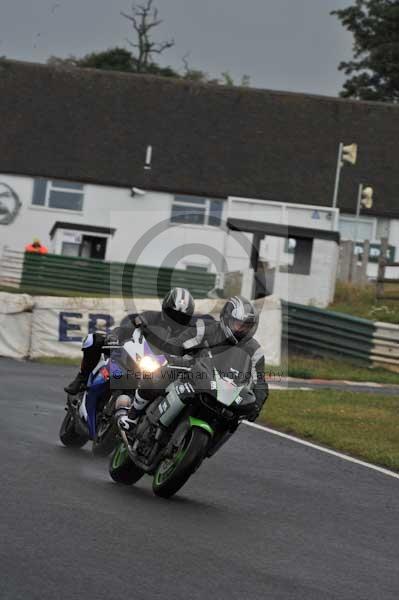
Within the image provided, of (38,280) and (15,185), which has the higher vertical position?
(15,185)

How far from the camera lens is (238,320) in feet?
32.8

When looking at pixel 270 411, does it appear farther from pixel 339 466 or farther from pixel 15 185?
pixel 15 185

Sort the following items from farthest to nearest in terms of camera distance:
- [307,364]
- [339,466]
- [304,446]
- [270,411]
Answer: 1. [307,364]
2. [270,411]
3. [304,446]
4. [339,466]

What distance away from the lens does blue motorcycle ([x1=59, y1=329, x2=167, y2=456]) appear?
10727 millimetres

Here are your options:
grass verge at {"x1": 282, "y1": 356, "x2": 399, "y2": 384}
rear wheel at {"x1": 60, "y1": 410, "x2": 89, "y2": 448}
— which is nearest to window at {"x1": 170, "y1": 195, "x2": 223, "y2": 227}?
grass verge at {"x1": 282, "y1": 356, "x2": 399, "y2": 384}

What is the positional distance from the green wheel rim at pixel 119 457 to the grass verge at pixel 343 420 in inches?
165

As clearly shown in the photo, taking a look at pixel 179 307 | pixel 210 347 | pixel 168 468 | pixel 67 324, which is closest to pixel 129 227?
pixel 67 324

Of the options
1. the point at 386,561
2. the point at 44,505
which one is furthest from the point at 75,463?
the point at 386,561

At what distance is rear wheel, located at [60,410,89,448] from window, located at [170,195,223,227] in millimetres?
42389

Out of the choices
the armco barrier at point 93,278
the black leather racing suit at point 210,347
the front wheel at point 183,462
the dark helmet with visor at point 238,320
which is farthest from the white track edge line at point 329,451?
the armco barrier at point 93,278

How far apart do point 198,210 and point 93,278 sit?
1280cm

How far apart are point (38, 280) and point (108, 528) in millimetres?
35507

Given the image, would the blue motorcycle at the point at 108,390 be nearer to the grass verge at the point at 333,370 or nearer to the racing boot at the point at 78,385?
the racing boot at the point at 78,385

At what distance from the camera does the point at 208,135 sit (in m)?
55.9
